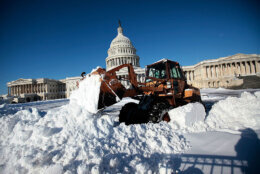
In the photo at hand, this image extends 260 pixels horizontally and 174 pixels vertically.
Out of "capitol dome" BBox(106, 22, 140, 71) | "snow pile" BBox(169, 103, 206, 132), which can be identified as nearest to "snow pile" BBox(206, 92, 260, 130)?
"snow pile" BBox(169, 103, 206, 132)

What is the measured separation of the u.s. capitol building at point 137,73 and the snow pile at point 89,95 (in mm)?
39579

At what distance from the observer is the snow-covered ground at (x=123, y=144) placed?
246 cm

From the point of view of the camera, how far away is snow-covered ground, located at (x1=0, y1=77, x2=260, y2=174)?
2463mm

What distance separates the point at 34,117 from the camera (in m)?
5.12

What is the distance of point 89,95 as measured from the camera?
14.8 ft

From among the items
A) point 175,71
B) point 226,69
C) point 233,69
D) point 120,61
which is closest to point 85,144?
point 175,71

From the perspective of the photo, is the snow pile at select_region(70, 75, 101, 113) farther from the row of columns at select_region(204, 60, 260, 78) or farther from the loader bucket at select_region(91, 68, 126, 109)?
the row of columns at select_region(204, 60, 260, 78)

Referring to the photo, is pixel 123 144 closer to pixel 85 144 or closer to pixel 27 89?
pixel 85 144

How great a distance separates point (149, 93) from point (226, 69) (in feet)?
219

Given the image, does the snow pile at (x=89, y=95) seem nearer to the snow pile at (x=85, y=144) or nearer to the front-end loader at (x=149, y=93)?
the snow pile at (x=85, y=144)

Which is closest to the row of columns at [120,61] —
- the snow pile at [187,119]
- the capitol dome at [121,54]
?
the capitol dome at [121,54]

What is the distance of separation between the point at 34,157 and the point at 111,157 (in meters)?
1.58

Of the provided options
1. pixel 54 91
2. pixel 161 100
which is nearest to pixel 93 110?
pixel 161 100

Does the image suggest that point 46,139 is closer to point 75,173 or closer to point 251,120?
point 75,173
